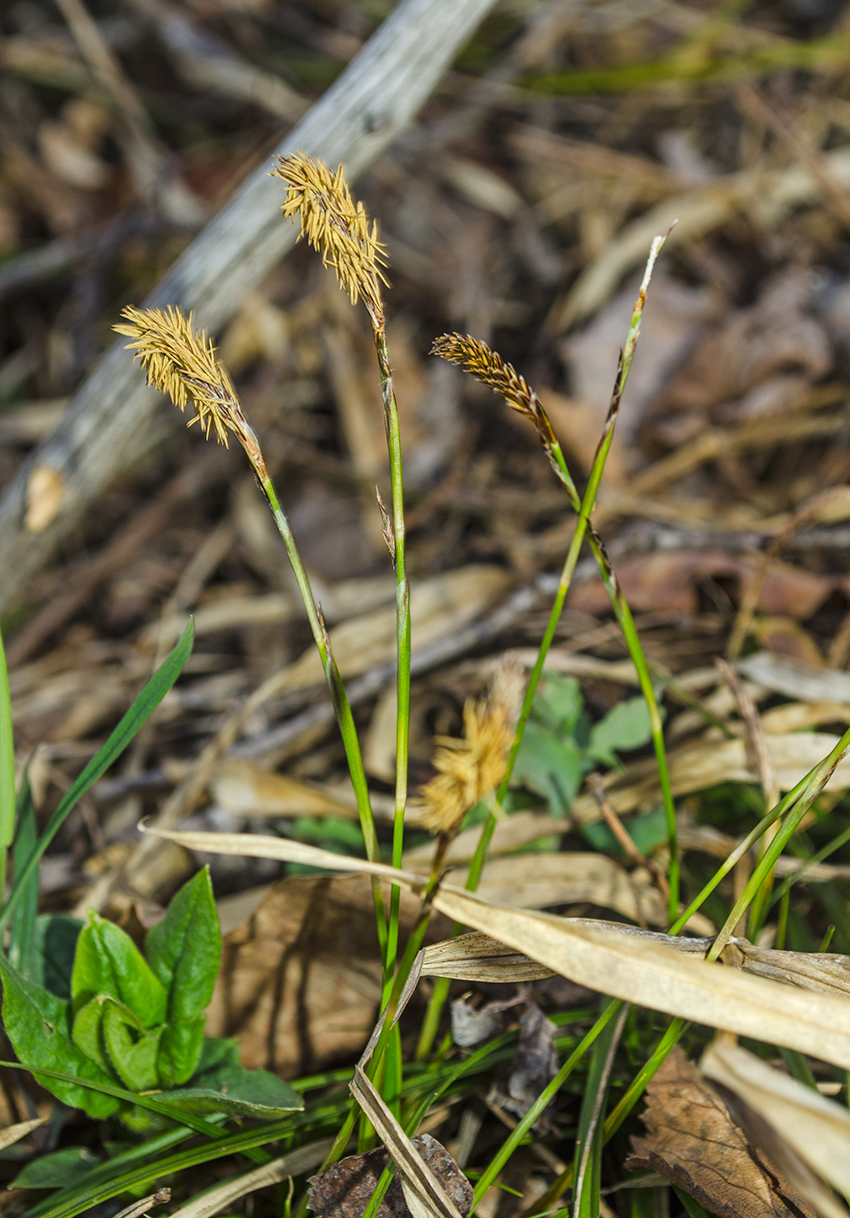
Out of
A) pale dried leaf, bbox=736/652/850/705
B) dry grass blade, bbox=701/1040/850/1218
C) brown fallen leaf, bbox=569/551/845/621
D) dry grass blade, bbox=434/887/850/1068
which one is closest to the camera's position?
dry grass blade, bbox=701/1040/850/1218

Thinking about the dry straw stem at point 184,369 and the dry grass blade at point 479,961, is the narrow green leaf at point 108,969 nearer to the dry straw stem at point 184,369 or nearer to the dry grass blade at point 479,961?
the dry grass blade at point 479,961

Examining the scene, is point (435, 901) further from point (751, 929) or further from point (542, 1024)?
point (751, 929)

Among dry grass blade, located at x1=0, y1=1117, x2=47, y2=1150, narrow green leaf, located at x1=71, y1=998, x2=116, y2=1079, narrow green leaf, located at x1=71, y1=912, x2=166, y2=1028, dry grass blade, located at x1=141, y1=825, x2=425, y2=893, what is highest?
dry grass blade, located at x1=141, y1=825, x2=425, y2=893

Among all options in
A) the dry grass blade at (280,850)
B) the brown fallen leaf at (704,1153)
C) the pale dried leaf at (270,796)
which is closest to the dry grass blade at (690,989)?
the dry grass blade at (280,850)

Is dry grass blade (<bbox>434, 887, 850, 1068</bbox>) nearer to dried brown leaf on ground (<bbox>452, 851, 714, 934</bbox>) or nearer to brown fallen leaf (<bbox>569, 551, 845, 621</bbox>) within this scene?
dried brown leaf on ground (<bbox>452, 851, 714, 934</bbox>)

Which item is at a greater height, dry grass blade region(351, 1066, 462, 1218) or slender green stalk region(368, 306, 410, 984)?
slender green stalk region(368, 306, 410, 984)

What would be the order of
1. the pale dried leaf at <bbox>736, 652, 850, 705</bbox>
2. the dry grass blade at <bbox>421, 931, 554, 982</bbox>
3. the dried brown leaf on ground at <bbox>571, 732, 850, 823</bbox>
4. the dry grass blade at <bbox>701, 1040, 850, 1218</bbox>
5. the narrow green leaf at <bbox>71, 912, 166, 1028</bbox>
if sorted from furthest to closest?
the pale dried leaf at <bbox>736, 652, 850, 705</bbox> < the dried brown leaf on ground at <bbox>571, 732, 850, 823</bbox> < the narrow green leaf at <bbox>71, 912, 166, 1028</bbox> < the dry grass blade at <bbox>421, 931, 554, 982</bbox> < the dry grass blade at <bbox>701, 1040, 850, 1218</bbox>

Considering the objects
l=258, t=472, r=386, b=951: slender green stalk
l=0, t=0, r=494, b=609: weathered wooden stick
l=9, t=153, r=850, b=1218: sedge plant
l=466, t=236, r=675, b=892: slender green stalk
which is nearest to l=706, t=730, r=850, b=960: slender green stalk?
l=9, t=153, r=850, b=1218: sedge plant
